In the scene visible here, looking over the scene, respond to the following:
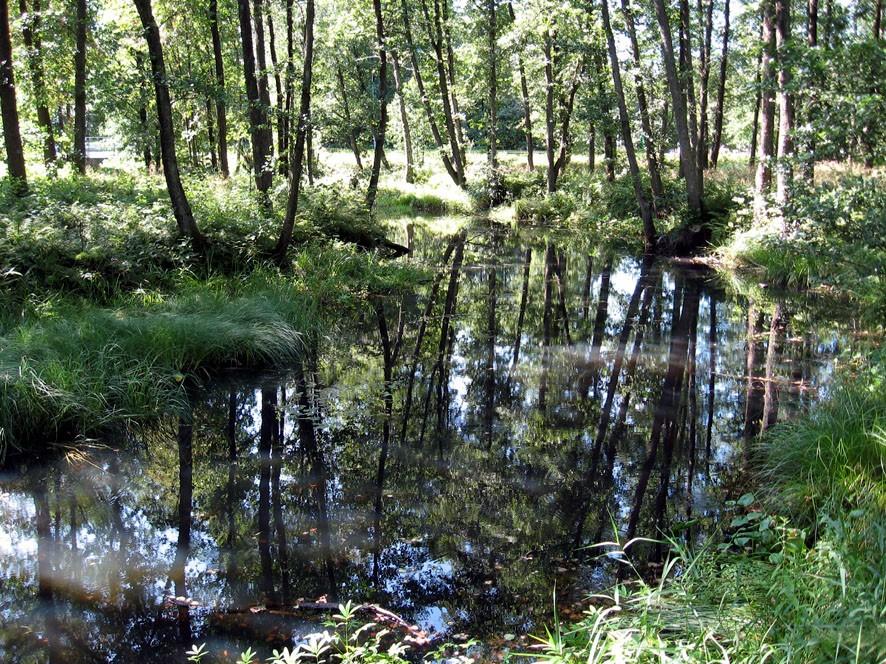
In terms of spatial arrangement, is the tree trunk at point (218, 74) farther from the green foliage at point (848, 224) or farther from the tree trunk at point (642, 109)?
the tree trunk at point (642, 109)

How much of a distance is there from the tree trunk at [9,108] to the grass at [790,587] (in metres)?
13.1

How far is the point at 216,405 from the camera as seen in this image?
25.4 ft

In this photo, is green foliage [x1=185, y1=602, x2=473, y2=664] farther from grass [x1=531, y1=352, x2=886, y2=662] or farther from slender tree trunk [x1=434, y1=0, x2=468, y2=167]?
slender tree trunk [x1=434, y1=0, x2=468, y2=167]

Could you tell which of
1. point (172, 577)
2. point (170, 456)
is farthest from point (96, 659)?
point (170, 456)

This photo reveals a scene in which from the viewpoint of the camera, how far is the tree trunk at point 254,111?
1370 cm

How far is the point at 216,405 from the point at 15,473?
6.89 feet

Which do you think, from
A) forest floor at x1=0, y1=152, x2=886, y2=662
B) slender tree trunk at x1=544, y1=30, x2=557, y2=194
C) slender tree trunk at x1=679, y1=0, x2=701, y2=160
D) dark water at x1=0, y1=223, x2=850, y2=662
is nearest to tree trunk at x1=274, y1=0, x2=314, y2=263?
forest floor at x1=0, y1=152, x2=886, y2=662

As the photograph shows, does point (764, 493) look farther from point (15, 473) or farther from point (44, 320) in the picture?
point (44, 320)

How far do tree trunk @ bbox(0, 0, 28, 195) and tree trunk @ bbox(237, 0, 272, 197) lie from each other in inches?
158

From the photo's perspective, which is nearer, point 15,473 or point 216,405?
point 15,473

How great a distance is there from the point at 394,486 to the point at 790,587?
3.35 meters

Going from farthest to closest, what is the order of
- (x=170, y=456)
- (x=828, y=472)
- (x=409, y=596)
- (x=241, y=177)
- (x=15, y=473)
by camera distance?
1. (x=241, y=177)
2. (x=170, y=456)
3. (x=15, y=473)
4. (x=828, y=472)
5. (x=409, y=596)

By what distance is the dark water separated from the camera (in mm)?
4305

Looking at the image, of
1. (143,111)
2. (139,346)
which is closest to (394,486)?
(139,346)
